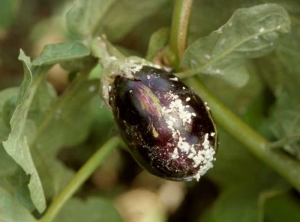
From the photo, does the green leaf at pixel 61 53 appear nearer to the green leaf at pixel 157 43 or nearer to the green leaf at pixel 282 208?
the green leaf at pixel 157 43

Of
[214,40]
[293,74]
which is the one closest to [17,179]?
[214,40]

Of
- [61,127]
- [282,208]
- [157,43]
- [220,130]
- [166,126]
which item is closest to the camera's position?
[166,126]

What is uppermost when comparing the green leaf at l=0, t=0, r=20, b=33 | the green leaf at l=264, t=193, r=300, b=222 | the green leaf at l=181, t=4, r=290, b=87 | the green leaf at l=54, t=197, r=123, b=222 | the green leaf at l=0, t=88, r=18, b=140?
the green leaf at l=181, t=4, r=290, b=87

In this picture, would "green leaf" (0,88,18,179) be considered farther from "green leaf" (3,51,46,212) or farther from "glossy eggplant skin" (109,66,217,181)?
"glossy eggplant skin" (109,66,217,181)

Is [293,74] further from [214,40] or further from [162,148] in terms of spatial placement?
[162,148]

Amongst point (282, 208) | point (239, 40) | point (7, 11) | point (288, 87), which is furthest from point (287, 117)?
point (7, 11)

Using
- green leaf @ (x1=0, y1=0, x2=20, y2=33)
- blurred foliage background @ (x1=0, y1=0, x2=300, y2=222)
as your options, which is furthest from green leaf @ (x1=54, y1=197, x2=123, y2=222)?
green leaf @ (x1=0, y1=0, x2=20, y2=33)

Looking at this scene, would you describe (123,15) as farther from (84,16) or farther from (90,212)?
(90,212)
